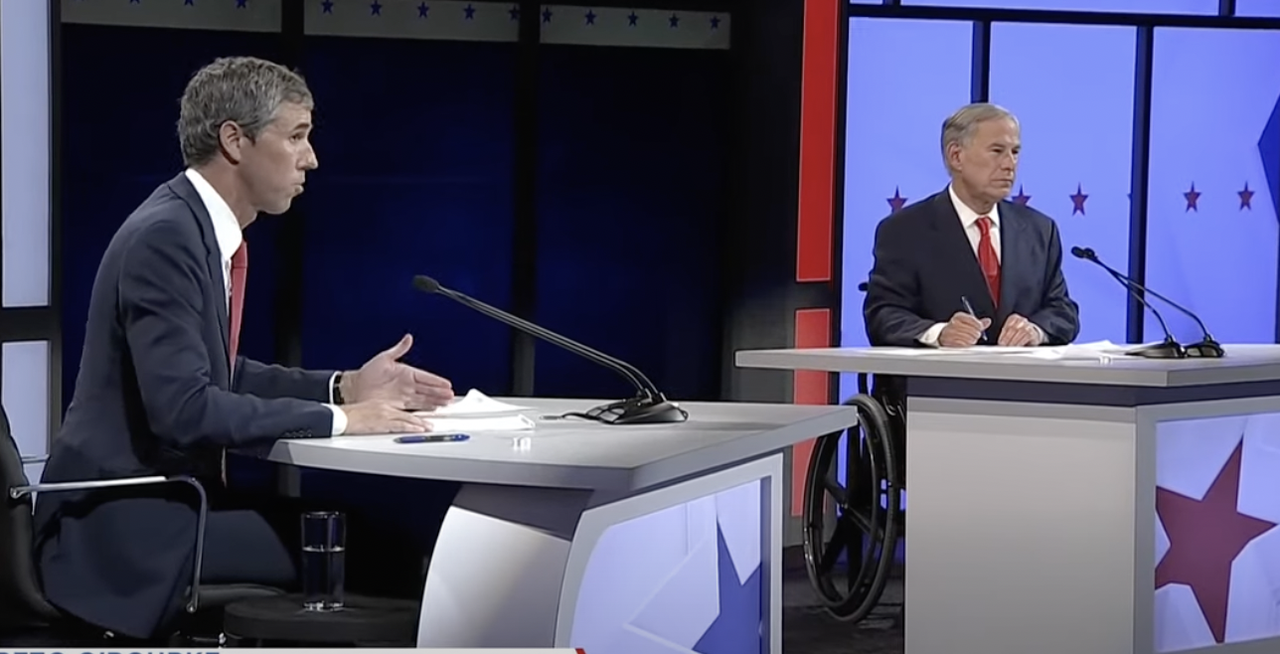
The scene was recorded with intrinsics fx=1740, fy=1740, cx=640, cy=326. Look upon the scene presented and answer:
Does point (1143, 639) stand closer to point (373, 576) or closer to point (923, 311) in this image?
point (923, 311)

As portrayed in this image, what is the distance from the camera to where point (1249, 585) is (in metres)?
3.91

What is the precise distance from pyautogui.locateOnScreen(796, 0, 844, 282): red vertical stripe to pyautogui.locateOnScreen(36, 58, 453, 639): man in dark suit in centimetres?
333

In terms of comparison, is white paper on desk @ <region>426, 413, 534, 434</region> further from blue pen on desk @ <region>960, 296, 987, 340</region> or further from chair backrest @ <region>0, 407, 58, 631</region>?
blue pen on desk @ <region>960, 296, 987, 340</region>

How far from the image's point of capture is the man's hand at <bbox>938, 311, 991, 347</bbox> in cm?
421

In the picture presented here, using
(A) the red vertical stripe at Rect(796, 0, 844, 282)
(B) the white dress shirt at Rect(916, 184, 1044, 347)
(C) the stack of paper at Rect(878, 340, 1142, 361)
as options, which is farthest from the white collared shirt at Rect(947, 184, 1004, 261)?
(A) the red vertical stripe at Rect(796, 0, 844, 282)

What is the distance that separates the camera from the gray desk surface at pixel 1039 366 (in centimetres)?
351

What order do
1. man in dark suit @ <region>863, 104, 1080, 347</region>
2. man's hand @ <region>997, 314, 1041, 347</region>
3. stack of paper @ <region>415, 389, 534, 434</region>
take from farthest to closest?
man in dark suit @ <region>863, 104, 1080, 347</region>, man's hand @ <region>997, 314, 1041, 347</region>, stack of paper @ <region>415, 389, 534, 434</region>

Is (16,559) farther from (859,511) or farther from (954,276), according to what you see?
(954,276)

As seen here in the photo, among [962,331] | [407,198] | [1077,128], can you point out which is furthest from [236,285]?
[1077,128]

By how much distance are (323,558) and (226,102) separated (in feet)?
2.51

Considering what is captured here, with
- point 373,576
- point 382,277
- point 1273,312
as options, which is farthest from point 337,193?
point 1273,312

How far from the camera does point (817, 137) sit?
19.7 feet

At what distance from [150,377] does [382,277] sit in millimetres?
3368

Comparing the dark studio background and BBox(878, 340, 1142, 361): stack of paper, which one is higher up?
the dark studio background
